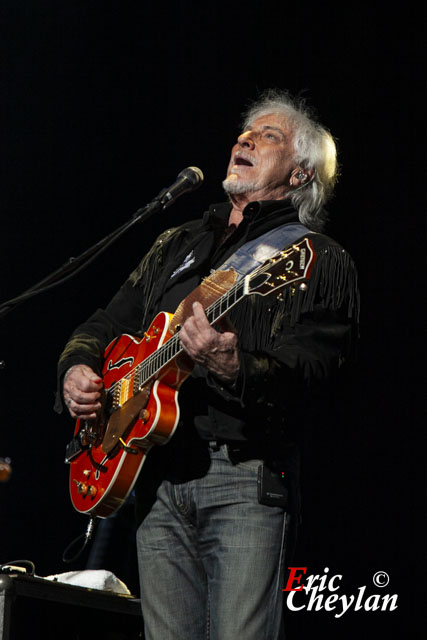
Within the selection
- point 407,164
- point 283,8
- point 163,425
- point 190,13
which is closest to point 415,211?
point 407,164

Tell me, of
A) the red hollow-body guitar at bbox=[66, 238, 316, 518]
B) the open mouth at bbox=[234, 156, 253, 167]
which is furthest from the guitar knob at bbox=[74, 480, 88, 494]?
the open mouth at bbox=[234, 156, 253, 167]

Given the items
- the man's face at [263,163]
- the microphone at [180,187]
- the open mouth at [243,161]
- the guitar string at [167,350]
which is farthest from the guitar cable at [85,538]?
the open mouth at [243,161]

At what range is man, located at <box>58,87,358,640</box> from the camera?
187 cm

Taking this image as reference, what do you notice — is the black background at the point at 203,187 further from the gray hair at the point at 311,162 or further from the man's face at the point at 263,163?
the man's face at the point at 263,163

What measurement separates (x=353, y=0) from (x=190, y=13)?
3.03 feet

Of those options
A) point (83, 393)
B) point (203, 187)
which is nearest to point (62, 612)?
point (83, 393)

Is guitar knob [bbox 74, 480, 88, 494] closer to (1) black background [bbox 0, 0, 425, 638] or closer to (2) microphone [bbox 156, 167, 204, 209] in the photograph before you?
(2) microphone [bbox 156, 167, 204, 209]

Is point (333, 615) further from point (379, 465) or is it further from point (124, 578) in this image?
point (124, 578)

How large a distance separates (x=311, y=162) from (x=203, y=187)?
60.7 inches

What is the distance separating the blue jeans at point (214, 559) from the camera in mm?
1867

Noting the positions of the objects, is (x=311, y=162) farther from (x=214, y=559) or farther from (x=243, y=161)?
(x=214, y=559)

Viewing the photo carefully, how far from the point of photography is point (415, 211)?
3719 mm

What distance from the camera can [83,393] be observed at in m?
2.30

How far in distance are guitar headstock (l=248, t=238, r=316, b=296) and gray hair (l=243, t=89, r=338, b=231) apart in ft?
2.59
